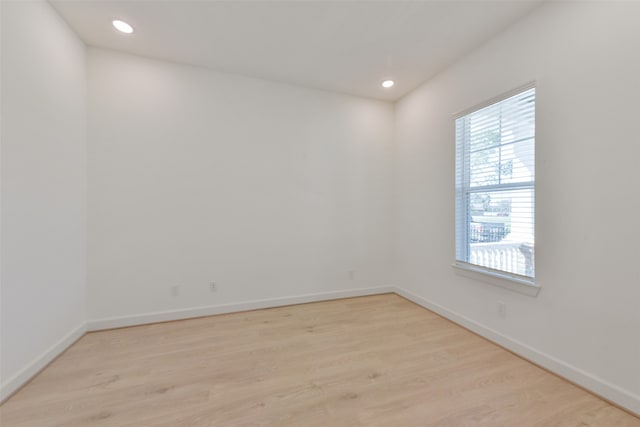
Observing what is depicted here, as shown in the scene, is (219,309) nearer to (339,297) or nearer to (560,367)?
(339,297)

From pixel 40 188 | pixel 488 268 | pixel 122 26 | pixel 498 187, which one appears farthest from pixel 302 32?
pixel 488 268

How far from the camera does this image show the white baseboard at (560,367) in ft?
5.07

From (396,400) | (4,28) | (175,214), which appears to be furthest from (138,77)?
(396,400)

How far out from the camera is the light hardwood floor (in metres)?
1.48

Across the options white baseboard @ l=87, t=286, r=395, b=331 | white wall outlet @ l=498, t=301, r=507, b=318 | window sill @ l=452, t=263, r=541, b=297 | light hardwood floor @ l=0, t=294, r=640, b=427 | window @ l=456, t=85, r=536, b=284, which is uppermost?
window @ l=456, t=85, r=536, b=284

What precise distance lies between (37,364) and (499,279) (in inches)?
147

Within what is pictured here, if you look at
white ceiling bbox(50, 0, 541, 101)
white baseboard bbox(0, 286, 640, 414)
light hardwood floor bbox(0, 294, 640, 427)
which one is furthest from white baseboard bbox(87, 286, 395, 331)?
white ceiling bbox(50, 0, 541, 101)

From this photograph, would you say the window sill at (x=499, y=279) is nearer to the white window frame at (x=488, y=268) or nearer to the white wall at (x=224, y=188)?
the white window frame at (x=488, y=268)

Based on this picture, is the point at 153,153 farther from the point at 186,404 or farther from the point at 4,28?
the point at 186,404

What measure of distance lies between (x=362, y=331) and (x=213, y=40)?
3.16m

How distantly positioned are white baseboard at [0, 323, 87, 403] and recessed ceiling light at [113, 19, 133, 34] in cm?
273

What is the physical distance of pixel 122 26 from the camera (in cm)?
225

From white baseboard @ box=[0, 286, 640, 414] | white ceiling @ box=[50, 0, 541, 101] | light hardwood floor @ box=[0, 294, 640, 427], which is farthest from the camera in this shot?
white ceiling @ box=[50, 0, 541, 101]

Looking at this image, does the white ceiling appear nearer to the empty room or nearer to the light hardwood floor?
the empty room
